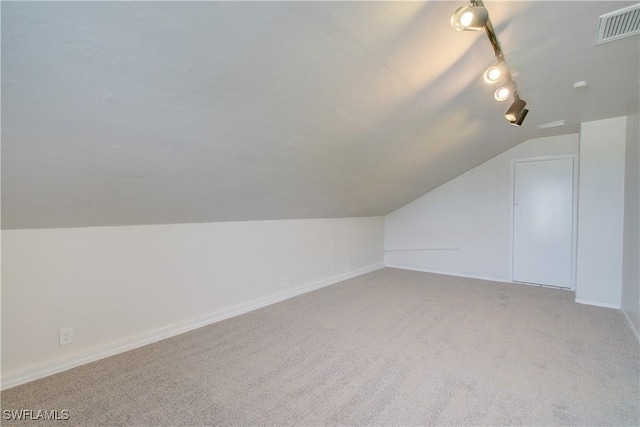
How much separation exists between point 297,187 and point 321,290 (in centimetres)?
181

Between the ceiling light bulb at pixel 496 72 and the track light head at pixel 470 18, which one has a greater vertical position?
the ceiling light bulb at pixel 496 72

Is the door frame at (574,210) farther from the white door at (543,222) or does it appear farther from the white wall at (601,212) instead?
the white wall at (601,212)

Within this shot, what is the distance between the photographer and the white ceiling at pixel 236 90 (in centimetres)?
114

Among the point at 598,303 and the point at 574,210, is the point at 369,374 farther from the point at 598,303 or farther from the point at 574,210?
the point at 574,210

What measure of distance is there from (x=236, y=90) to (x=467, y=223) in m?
4.64

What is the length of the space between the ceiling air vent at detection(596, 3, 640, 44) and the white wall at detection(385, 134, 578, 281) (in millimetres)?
2899

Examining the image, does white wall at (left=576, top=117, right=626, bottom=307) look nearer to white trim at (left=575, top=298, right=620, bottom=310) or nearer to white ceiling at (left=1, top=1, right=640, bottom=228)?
white trim at (left=575, top=298, right=620, bottom=310)

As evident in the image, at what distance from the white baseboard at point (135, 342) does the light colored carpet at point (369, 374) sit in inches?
2.8

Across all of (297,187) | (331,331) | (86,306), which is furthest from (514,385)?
A: (86,306)

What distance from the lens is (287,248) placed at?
3799 mm

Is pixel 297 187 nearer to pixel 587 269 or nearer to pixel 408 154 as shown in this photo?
pixel 408 154

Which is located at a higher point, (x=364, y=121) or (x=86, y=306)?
(x=364, y=121)

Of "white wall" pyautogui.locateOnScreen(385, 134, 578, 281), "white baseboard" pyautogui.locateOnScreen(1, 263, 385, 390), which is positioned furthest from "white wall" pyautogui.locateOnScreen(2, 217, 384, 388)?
"white wall" pyautogui.locateOnScreen(385, 134, 578, 281)

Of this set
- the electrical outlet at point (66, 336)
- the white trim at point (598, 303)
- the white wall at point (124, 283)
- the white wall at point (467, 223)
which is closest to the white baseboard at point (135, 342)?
the white wall at point (124, 283)
